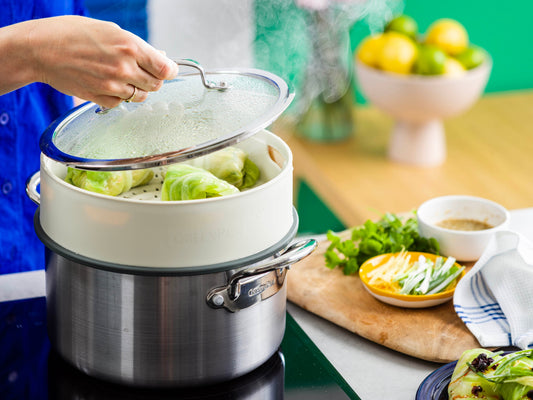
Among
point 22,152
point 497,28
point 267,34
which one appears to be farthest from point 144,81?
point 497,28

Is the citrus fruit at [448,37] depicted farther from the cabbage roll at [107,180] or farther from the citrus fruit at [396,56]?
the cabbage roll at [107,180]

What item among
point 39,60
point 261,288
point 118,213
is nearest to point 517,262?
point 261,288

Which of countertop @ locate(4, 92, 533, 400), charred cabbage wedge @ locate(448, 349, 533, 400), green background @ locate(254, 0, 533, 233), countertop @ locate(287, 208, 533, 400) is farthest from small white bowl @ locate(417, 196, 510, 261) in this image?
green background @ locate(254, 0, 533, 233)

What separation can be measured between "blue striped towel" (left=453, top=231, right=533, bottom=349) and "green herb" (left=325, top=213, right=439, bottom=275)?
11 cm

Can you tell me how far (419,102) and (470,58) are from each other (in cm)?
21

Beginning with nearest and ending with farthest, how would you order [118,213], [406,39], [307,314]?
[118,213]
[307,314]
[406,39]

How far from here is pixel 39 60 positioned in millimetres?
854

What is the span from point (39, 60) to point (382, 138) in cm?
178

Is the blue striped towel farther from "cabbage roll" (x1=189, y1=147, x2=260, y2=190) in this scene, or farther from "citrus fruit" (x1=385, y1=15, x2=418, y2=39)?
"citrus fruit" (x1=385, y1=15, x2=418, y2=39)

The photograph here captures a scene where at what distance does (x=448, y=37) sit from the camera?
225 cm

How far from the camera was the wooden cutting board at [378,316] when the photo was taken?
3.17ft

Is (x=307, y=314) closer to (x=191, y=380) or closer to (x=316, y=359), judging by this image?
(x=316, y=359)

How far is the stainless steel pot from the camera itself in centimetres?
79

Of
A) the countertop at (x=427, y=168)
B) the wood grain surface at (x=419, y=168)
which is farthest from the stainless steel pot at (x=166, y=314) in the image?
the wood grain surface at (x=419, y=168)
